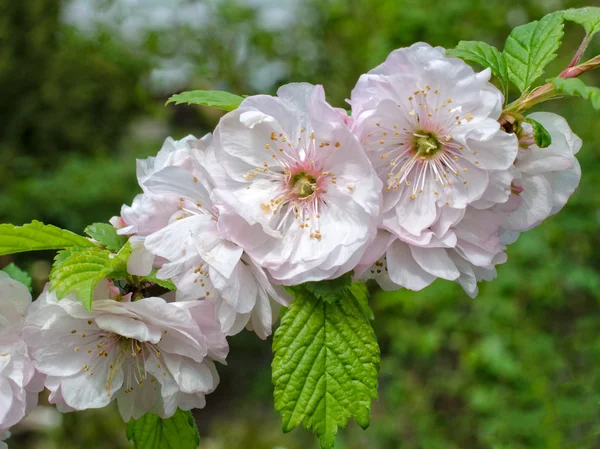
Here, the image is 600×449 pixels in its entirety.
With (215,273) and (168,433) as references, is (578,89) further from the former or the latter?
(168,433)

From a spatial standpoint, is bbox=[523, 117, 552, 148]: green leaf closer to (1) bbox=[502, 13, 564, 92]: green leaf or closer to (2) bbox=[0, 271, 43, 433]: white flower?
(1) bbox=[502, 13, 564, 92]: green leaf

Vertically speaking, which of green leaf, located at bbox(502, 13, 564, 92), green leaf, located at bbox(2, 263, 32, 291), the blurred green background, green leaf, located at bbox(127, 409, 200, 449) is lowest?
the blurred green background

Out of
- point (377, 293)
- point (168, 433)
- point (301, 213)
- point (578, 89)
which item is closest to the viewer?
point (578, 89)

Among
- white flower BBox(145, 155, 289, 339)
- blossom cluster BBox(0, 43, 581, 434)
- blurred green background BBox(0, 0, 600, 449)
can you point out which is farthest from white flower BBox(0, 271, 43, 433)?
blurred green background BBox(0, 0, 600, 449)

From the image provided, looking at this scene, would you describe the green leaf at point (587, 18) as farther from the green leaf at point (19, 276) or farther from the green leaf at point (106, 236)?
the green leaf at point (19, 276)

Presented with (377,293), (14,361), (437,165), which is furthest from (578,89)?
(377,293)

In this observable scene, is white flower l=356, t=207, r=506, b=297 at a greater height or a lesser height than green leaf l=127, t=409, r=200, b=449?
greater
